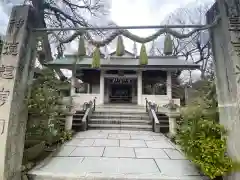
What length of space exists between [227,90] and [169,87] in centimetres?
1088

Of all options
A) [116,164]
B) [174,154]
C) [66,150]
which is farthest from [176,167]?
[66,150]

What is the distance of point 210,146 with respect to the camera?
252cm

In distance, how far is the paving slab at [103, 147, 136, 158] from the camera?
3862 mm

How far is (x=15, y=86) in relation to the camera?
8.26 feet

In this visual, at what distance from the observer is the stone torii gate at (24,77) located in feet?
7.73

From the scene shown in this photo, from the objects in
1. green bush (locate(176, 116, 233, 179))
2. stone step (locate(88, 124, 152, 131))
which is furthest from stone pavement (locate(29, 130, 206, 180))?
stone step (locate(88, 124, 152, 131))

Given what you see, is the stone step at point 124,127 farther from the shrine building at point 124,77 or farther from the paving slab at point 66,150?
the shrine building at point 124,77

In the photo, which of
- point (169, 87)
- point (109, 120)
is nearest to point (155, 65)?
point (169, 87)

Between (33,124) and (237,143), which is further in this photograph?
(33,124)

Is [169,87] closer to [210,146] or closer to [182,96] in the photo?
[182,96]

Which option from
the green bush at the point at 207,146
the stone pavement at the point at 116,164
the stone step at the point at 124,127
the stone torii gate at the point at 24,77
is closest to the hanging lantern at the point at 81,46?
the stone torii gate at the point at 24,77

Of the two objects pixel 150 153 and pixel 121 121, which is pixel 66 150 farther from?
pixel 121 121

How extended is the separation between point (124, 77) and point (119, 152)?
10358mm

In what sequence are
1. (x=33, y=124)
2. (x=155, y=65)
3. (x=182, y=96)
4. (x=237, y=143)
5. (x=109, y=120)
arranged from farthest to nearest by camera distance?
(x=182, y=96), (x=155, y=65), (x=109, y=120), (x=33, y=124), (x=237, y=143)
